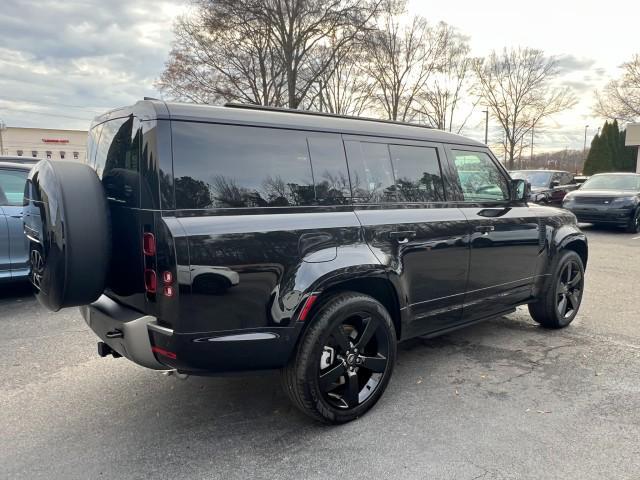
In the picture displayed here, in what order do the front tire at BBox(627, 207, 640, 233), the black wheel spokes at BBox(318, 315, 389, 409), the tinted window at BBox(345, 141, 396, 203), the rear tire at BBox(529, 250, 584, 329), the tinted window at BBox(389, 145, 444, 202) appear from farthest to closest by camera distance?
the front tire at BBox(627, 207, 640, 233) → the rear tire at BBox(529, 250, 584, 329) → the tinted window at BBox(389, 145, 444, 202) → the tinted window at BBox(345, 141, 396, 203) → the black wheel spokes at BBox(318, 315, 389, 409)

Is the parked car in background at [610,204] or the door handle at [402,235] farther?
the parked car in background at [610,204]

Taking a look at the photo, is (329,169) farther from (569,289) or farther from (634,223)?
(634,223)

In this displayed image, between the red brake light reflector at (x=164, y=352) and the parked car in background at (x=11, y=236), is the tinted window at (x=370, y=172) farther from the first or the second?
the parked car in background at (x=11, y=236)

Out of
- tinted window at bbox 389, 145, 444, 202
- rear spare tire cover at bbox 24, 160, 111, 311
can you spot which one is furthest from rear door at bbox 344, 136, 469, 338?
rear spare tire cover at bbox 24, 160, 111, 311

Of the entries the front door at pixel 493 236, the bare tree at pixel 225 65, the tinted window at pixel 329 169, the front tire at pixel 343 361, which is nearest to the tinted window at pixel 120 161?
the tinted window at pixel 329 169

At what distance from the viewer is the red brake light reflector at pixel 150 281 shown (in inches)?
98.8

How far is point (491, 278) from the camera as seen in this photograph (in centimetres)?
410

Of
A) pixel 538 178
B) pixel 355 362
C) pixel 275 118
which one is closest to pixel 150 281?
pixel 275 118

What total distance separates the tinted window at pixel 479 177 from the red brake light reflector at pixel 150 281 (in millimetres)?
2645

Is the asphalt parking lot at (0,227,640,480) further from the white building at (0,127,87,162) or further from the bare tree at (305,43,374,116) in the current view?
the white building at (0,127,87,162)

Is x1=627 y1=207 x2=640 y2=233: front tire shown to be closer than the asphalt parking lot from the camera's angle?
No

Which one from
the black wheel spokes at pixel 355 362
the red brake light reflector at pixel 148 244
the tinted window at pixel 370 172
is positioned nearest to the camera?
the red brake light reflector at pixel 148 244

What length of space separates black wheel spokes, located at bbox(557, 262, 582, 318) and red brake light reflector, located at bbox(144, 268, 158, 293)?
4065 mm

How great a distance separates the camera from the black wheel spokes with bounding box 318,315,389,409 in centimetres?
302
